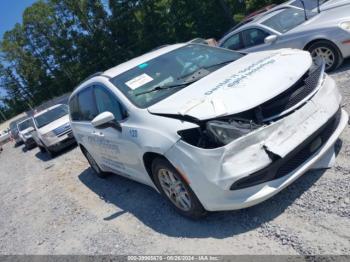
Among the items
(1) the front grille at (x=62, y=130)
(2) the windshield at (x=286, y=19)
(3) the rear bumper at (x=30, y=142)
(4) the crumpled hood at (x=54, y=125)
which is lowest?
(3) the rear bumper at (x=30, y=142)

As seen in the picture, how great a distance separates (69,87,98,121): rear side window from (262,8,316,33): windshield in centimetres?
470

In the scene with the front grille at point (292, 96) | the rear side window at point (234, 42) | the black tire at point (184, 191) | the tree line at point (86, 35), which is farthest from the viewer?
the tree line at point (86, 35)

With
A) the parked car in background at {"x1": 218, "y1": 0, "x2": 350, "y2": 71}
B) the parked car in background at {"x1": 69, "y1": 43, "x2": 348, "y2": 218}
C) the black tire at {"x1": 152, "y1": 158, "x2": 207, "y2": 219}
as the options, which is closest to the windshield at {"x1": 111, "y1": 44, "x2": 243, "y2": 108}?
the parked car in background at {"x1": 69, "y1": 43, "x2": 348, "y2": 218}

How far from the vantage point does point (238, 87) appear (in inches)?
149

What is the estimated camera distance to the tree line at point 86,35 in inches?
1337

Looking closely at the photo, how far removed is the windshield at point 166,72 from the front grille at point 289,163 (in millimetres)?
1494

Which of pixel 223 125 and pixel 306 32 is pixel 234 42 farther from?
pixel 223 125

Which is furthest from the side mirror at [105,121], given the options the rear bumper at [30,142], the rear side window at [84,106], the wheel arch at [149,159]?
the rear bumper at [30,142]

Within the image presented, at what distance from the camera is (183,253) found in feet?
12.1

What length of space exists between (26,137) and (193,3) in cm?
2236

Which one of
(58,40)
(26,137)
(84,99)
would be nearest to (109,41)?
(58,40)

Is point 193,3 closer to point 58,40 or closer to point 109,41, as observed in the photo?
point 109,41

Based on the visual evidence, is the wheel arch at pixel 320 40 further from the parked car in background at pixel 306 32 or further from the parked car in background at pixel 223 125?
the parked car in background at pixel 223 125

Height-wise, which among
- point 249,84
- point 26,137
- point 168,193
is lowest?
point 26,137
